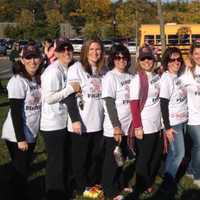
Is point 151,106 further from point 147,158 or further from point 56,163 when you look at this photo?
point 56,163

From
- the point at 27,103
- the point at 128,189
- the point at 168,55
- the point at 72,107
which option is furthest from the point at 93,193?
the point at 168,55

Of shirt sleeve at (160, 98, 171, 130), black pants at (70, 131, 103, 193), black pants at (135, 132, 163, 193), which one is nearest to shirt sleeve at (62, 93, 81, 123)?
black pants at (70, 131, 103, 193)

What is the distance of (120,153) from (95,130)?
378 mm

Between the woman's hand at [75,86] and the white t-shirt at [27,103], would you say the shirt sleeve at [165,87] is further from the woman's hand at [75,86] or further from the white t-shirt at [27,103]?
the white t-shirt at [27,103]

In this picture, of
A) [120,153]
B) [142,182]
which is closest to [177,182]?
[142,182]

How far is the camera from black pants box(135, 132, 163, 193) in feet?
18.1

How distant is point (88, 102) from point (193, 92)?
51.9 inches

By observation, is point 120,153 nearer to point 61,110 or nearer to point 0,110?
point 61,110

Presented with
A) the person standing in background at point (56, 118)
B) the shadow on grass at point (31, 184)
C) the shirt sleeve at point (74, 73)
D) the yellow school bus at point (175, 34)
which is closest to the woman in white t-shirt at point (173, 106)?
the shirt sleeve at point (74, 73)

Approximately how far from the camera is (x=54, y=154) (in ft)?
17.2

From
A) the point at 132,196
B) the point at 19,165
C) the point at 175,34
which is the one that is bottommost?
the point at 132,196

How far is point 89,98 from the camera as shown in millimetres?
5434

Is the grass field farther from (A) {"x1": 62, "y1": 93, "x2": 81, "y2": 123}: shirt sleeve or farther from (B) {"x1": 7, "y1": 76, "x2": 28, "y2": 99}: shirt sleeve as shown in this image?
(B) {"x1": 7, "y1": 76, "x2": 28, "y2": 99}: shirt sleeve

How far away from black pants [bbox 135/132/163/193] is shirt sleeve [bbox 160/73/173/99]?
17.2 inches
